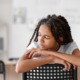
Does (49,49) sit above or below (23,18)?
below

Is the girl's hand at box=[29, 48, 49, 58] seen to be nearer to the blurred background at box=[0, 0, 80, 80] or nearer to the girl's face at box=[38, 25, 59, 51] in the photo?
the girl's face at box=[38, 25, 59, 51]

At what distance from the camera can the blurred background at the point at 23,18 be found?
A: 4879 millimetres

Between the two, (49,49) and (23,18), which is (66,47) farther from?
(23,18)

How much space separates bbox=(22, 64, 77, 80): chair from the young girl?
3 cm

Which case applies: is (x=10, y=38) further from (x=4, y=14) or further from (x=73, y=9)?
(x=73, y=9)

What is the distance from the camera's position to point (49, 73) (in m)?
1.13

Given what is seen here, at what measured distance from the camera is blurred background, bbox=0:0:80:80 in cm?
488

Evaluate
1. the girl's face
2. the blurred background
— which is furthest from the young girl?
the blurred background

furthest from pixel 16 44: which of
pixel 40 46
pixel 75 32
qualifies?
pixel 40 46

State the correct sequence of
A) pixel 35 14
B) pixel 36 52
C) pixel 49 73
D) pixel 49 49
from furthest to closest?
pixel 35 14 < pixel 49 49 < pixel 36 52 < pixel 49 73

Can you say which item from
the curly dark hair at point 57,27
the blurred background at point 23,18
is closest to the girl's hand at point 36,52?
the curly dark hair at point 57,27

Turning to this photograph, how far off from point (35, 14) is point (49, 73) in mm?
3847

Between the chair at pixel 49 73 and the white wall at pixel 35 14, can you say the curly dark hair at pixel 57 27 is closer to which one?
the chair at pixel 49 73

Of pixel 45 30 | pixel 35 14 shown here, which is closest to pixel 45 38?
pixel 45 30
